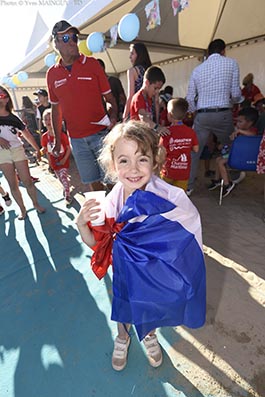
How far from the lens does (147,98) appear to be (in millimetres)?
2352

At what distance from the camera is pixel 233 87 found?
8.92 ft

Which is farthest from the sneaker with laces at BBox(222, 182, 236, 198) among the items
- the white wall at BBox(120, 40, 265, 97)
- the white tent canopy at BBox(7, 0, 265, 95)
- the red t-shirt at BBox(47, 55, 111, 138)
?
the white wall at BBox(120, 40, 265, 97)

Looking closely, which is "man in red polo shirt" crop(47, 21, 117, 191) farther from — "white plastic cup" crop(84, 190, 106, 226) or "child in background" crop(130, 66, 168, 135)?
"white plastic cup" crop(84, 190, 106, 226)

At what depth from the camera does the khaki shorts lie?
2.69 meters

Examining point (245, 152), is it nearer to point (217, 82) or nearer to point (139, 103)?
point (217, 82)

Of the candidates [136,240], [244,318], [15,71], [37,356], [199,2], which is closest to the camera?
[136,240]

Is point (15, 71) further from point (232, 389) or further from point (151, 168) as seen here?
point (232, 389)

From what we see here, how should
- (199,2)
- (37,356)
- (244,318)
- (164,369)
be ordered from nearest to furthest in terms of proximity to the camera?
(164,369) < (37,356) < (244,318) < (199,2)

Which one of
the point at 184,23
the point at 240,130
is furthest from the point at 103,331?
the point at 184,23

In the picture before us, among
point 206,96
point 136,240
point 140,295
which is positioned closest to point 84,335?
point 140,295

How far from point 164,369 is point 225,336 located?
0.43m

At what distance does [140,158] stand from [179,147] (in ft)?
5.09

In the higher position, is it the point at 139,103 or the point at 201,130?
the point at 139,103

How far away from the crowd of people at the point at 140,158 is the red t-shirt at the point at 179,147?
0.4 inches
